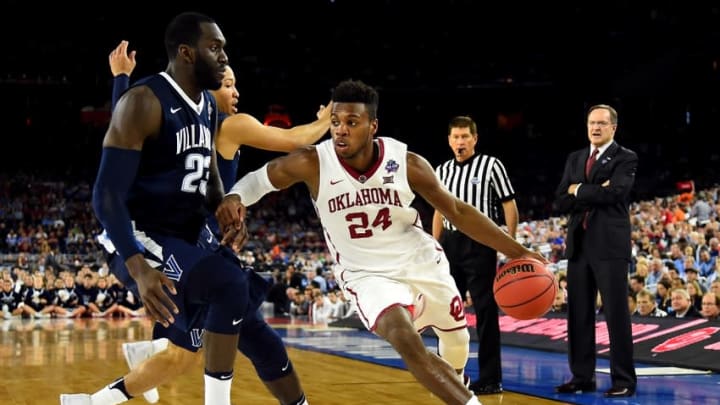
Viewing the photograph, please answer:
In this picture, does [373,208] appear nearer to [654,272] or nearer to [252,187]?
[252,187]

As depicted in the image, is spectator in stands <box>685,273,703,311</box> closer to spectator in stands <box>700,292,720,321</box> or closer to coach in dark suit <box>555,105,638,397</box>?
spectator in stands <box>700,292,720,321</box>

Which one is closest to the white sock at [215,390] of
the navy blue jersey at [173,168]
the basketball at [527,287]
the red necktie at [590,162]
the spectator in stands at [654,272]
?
the navy blue jersey at [173,168]

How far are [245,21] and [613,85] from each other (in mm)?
13244

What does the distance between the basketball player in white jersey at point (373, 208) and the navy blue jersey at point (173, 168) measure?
1.64ft

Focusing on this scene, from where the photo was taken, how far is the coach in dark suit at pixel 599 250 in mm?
5852

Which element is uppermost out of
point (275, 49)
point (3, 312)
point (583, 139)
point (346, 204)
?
point (275, 49)

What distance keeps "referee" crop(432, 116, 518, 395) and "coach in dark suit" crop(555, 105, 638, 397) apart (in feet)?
1.40

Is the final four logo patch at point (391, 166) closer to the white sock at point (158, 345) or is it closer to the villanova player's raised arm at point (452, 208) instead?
the villanova player's raised arm at point (452, 208)

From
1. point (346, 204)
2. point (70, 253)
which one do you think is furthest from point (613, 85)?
point (346, 204)

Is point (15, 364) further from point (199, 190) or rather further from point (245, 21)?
point (245, 21)

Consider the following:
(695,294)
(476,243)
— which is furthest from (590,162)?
(695,294)

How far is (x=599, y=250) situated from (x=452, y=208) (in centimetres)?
219

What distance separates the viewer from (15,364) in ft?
26.8

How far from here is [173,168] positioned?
3406mm
